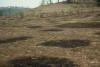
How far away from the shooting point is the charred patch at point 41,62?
2.35 metres

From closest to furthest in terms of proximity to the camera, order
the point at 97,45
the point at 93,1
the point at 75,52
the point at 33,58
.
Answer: the point at 33,58
the point at 75,52
the point at 97,45
the point at 93,1

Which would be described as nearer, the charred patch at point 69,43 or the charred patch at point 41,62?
the charred patch at point 41,62

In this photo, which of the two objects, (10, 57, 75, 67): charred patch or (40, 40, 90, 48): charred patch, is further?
(40, 40, 90, 48): charred patch

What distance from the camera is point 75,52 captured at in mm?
2885

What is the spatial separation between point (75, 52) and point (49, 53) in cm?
49

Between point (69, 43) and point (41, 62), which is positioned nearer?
point (41, 62)

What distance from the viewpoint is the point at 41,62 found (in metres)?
2.45

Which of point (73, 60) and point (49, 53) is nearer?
point (73, 60)

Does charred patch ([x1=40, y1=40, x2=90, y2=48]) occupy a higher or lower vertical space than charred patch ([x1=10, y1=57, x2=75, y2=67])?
higher

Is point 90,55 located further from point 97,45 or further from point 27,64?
point 27,64

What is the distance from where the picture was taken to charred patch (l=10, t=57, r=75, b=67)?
2.35 m

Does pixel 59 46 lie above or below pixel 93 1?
below

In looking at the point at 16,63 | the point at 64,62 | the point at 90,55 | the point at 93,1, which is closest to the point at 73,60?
the point at 64,62

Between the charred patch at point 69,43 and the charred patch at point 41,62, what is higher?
the charred patch at point 69,43
